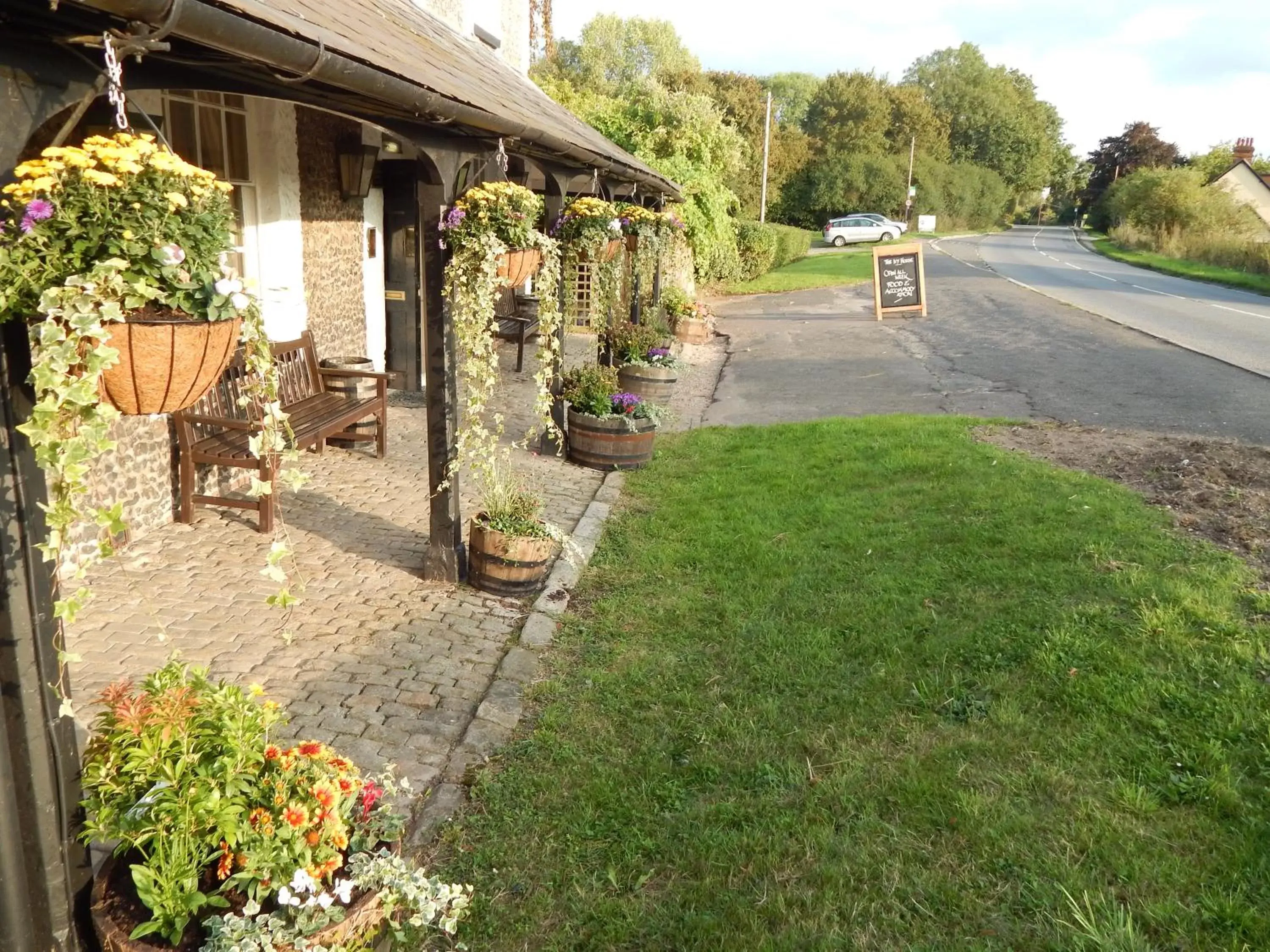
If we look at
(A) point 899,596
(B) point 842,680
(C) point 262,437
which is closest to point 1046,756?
(B) point 842,680

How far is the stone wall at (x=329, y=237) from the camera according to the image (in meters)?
7.74

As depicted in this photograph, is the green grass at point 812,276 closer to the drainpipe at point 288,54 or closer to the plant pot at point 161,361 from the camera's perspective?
the drainpipe at point 288,54

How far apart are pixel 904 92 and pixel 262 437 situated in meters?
67.8

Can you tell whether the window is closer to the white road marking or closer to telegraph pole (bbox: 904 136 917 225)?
the white road marking

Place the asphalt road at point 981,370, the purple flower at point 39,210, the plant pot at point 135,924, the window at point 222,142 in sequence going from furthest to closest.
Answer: the asphalt road at point 981,370, the window at point 222,142, the plant pot at point 135,924, the purple flower at point 39,210

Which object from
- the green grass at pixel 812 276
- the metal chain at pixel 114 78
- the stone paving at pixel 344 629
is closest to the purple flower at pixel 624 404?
the stone paving at pixel 344 629

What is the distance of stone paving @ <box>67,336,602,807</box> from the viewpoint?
13.1ft

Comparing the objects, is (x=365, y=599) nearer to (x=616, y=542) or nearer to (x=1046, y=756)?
(x=616, y=542)

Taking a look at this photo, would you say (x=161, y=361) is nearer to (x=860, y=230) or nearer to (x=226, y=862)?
(x=226, y=862)

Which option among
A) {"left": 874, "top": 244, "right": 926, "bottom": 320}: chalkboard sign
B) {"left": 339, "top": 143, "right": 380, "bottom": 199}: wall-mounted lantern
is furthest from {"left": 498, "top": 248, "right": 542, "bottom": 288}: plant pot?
{"left": 874, "top": 244, "right": 926, "bottom": 320}: chalkboard sign

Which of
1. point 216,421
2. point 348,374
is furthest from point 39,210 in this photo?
point 348,374

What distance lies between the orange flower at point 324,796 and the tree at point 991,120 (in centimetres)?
7365

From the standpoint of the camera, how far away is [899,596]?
5145 mm

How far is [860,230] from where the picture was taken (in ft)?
144
